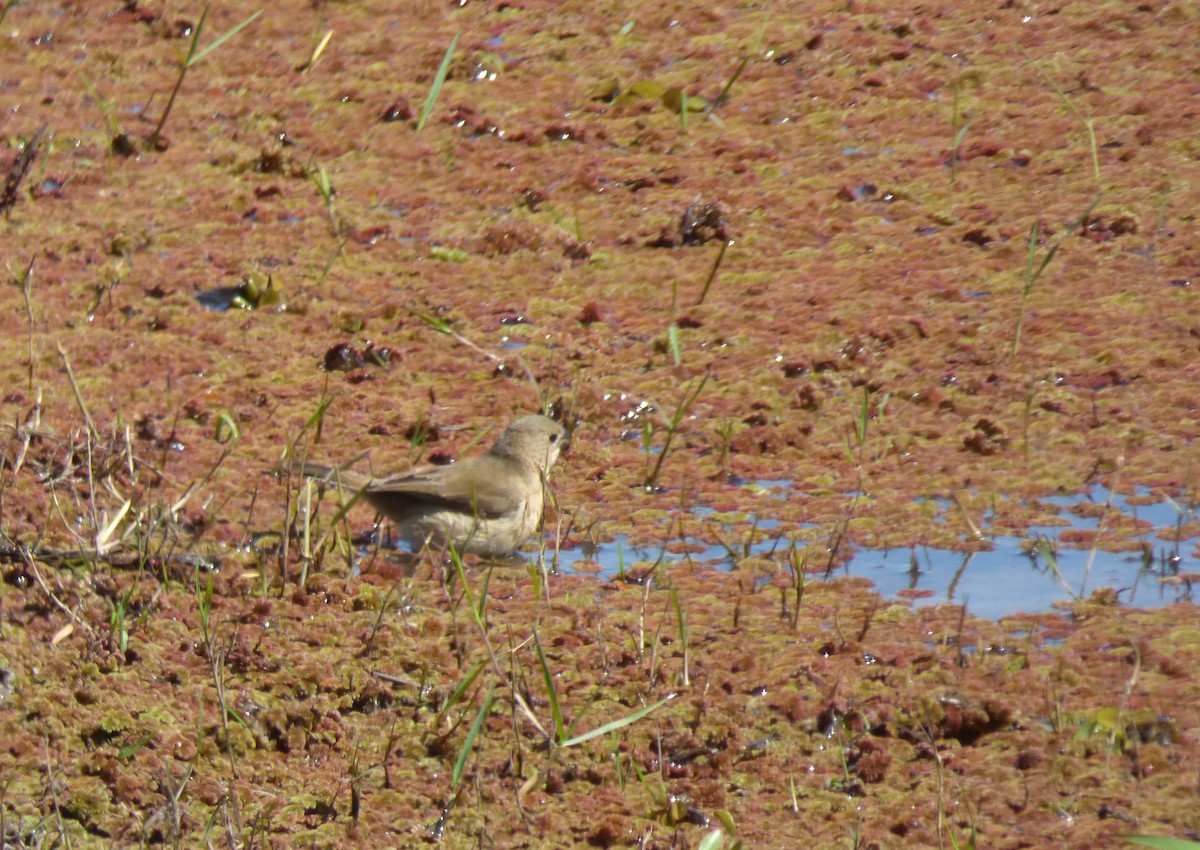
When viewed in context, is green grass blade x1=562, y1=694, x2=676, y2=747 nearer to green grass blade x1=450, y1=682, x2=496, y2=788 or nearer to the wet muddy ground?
the wet muddy ground

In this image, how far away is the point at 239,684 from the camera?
175 inches

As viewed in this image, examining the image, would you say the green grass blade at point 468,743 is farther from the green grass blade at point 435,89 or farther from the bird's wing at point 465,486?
the green grass blade at point 435,89

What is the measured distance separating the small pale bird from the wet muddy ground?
0.50 ft

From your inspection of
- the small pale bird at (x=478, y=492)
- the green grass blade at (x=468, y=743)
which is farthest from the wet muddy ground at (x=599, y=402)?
the small pale bird at (x=478, y=492)

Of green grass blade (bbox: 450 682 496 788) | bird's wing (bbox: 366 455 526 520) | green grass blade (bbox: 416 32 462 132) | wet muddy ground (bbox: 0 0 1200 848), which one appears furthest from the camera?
green grass blade (bbox: 416 32 462 132)

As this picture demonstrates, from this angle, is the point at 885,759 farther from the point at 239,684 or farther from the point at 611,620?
the point at 239,684

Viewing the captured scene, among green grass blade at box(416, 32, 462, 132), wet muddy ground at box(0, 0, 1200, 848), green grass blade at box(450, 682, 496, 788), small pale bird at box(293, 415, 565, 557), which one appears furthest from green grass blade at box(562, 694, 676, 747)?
green grass blade at box(416, 32, 462, 132)

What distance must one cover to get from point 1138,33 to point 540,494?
12.9ft

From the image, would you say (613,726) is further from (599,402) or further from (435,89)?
(435,89)

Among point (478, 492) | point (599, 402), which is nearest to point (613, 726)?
point (478, 492)

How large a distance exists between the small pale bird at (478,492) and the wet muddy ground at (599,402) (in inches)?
6.0

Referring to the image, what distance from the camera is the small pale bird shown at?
17.8ft

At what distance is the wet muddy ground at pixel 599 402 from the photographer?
4070 mm

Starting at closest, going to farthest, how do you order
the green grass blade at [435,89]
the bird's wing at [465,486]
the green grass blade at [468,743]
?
the green grass blade at [468,743] → the bird's wing at [465,486] → the green grass blade at [435,89]
